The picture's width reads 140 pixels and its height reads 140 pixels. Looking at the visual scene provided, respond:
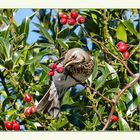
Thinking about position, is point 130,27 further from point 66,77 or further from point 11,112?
point 11,112

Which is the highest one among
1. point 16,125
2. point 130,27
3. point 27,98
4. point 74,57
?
point 130,27

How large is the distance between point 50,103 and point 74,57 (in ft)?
0.67

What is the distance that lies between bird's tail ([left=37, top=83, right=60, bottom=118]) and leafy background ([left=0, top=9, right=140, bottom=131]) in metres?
0.02

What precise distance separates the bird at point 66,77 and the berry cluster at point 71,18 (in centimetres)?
11

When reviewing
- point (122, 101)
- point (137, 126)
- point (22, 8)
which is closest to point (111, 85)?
point (122, 101)

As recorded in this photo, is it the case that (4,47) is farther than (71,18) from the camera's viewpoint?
No

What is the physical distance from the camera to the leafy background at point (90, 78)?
5.70 ft

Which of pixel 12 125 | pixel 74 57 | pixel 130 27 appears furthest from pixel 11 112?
pixel 130 27

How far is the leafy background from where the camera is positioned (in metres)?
1.74

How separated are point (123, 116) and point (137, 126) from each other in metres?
0.07

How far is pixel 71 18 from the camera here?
1.84m

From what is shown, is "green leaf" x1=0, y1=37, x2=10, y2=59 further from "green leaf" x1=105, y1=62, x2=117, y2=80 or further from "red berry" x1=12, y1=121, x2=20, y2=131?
"green leaf" x1=105, y1=62, x2=117, y2=80

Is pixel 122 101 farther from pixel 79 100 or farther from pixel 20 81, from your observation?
pixel 20 81

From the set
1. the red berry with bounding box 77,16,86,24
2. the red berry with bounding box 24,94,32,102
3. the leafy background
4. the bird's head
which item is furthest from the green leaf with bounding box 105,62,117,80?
the red berry with bounding box 24,94,32,102
